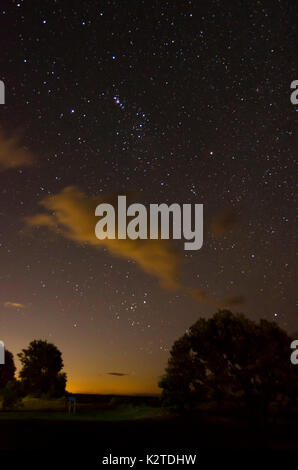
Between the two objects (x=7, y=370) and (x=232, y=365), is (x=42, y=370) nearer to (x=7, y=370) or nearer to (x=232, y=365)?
(x=7, y=370)

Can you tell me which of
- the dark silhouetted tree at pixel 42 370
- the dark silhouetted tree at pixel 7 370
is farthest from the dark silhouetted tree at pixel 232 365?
the dark silhouetted tree at pixel 7 370

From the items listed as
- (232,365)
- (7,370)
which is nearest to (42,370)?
(7,370)

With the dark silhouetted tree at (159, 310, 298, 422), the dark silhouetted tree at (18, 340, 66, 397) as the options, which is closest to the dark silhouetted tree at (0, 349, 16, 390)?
the dark silhouetted tree at (18, 340, 66, 397)

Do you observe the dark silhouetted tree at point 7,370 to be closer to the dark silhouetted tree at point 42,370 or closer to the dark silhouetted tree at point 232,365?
the dark silhouetted tree at point 42,370

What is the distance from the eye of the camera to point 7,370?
62.3 metres

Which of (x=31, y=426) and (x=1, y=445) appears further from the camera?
(x=31, y=426)

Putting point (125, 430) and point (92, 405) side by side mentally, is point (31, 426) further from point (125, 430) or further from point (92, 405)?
point (92, 405)

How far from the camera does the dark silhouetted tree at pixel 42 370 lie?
184ft

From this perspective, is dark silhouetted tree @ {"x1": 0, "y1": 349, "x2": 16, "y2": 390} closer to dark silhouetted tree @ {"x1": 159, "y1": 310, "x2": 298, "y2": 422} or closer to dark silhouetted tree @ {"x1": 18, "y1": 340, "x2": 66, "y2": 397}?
dark silhouetted tree @ {"x1": 18, "y1": 340, "x2": 66, "y2": 397}

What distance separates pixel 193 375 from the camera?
91.2 ft

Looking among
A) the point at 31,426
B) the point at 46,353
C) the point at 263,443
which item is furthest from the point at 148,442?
the point at 46,353

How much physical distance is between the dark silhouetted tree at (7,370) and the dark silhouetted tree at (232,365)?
39.8 metres

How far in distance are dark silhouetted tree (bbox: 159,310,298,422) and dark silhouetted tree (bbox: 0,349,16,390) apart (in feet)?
130
